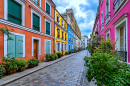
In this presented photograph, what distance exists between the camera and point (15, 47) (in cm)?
697

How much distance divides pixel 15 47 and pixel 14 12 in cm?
301

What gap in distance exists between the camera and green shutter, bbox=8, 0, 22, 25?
6.74m

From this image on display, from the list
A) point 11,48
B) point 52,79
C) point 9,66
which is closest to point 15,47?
point 11,48

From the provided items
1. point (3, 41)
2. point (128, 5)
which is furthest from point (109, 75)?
point (3, 41)

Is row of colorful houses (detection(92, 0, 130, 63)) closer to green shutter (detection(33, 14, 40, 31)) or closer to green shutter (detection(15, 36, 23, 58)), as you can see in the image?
green shutter (detection(15, 36, 23, 58))

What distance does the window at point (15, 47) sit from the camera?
253 inches

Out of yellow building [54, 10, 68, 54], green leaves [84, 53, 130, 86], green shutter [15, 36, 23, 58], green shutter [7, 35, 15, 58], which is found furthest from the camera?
yellow building [54, 10, 68, 54]

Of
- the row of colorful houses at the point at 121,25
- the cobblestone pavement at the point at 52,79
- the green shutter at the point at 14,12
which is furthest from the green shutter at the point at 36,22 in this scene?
the row of colorful houses at the point at 121,25

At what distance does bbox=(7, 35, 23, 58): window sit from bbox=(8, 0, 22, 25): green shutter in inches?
58.1

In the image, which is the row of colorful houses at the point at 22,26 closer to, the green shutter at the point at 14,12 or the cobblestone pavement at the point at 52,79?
the green shutter at the point at 14,12

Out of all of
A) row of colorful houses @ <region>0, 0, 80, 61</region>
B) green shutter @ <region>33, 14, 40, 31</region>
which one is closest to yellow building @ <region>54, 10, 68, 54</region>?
row of colorful houses @ <region>0, 0, 80, 61</region>

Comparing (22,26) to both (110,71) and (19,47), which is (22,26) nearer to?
(19,47)

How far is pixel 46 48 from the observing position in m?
12.3

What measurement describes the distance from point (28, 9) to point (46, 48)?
18.7ft
